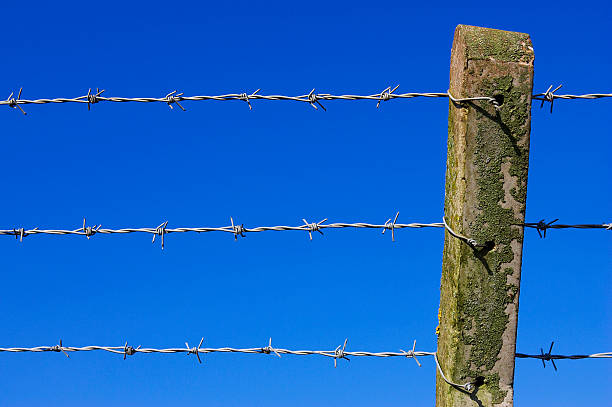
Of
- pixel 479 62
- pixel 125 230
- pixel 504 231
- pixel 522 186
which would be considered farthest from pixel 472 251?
pixel 125 230

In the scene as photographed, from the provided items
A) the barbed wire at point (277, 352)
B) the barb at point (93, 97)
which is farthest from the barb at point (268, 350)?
the barb at point (93, 97)

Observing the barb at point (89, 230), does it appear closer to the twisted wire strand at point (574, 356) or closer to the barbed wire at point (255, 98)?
the barbed wire at point (255, 98)

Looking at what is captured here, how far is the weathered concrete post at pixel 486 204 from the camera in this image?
2281 mm

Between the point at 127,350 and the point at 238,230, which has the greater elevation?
the point at 238,230

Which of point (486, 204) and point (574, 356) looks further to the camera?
point (574, 356)

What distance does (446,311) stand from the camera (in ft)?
7.93

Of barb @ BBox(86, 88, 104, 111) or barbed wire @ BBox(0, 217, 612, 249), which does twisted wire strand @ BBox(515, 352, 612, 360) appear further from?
barb @ BBox(86, 88, 104, 111)

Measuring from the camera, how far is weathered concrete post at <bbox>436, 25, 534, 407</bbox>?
2281 millimetres

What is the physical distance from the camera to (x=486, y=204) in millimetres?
2316

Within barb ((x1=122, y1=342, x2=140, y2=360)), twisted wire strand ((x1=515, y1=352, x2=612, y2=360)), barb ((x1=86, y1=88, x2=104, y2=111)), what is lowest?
barb ((x1=122, y1=342, x2=140, y2=360))

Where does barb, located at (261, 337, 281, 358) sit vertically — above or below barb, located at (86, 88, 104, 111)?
below

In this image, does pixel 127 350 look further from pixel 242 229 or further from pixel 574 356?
pixel 574 356

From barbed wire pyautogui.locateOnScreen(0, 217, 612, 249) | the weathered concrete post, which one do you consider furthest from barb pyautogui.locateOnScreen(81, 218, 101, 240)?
the weathered concrete post

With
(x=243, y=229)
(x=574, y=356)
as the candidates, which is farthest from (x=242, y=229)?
(x=574, y=356)
